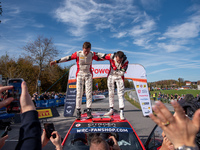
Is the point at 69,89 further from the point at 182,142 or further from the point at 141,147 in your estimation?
the point at 182,142

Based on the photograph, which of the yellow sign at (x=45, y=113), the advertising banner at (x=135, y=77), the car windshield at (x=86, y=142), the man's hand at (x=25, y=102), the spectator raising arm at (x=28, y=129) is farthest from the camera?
the advertising banner at (x=135, y=77)

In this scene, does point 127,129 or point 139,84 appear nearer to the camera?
point 127,129

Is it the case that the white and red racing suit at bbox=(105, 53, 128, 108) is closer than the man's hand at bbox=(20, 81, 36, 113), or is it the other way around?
the man's hand at bbox=(20, 81, 36, 113)

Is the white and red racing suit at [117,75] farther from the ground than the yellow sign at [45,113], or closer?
farther from the ground

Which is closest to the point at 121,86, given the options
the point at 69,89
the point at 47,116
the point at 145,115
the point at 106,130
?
the point at 106,130

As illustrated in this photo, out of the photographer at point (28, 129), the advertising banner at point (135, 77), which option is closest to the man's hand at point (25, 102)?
the photographer at point (28, 129)

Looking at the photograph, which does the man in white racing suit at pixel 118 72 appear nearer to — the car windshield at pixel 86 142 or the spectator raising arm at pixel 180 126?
the car windshield at pixel 86 142

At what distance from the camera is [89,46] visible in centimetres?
417

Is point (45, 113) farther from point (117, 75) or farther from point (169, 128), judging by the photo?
point (117, 75)

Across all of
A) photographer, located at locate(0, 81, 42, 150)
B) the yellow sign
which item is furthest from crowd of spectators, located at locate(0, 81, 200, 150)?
the yellow sign

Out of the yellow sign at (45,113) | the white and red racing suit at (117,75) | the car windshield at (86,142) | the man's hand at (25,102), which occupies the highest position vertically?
the white and red racing suit at (117,75)

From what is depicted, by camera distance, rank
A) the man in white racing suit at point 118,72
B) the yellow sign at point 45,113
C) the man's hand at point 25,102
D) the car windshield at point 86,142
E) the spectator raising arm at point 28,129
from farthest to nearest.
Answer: the man in white racing suit at point 118,72 → the car windshield at point 86,142 → the yellow sign at point 45,113 → the man's hand at point 25,102 → the spectator raising arm at point 28,129

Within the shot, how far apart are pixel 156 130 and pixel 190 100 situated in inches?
37.5

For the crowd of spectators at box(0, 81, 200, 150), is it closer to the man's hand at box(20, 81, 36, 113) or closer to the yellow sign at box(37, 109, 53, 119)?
the man's hand at box(20, 81, 36, 113)
